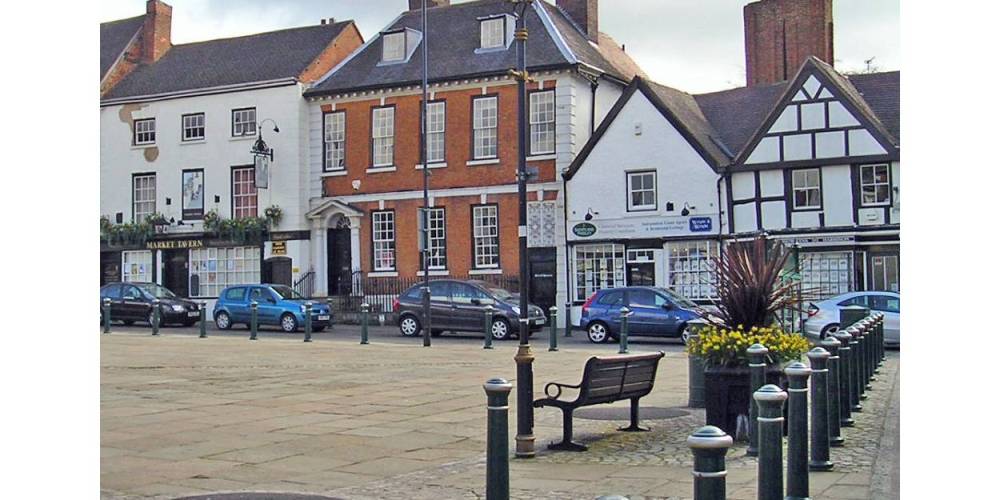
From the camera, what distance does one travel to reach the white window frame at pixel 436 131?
21.6 m

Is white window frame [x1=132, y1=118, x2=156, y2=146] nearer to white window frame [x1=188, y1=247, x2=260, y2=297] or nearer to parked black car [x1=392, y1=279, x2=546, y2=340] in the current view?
white window frame [x1=188, y1=247, x2=260, y2=297]

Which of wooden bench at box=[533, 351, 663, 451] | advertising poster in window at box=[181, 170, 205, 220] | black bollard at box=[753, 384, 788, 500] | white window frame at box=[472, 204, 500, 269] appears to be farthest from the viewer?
white window frame at box=[472, 204, 500, 269]

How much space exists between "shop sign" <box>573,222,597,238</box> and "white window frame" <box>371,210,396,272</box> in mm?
3916

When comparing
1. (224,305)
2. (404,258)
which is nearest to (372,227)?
(404,258)

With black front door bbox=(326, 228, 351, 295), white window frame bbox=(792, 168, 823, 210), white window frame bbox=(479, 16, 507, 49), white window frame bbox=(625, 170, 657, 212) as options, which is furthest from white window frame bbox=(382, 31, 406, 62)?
white window frame bbox=(792, 168, 823, 210)

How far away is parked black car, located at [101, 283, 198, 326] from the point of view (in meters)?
12.4

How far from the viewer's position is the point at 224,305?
17219mm

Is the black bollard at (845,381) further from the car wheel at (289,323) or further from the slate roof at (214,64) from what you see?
the car wheel at (289,323)

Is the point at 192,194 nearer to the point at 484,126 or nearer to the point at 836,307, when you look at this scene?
the point at 836,307

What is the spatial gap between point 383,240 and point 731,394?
15.4 meters

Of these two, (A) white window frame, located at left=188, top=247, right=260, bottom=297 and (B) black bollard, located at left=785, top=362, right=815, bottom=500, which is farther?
(A) white window frame, located at left=188, top=247, right=260, bottom=297

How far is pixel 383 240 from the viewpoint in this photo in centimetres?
2270

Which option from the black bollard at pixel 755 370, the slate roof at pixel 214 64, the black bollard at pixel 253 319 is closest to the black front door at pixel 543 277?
the black bollard at pixel 253 319

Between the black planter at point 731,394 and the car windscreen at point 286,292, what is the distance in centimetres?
984
